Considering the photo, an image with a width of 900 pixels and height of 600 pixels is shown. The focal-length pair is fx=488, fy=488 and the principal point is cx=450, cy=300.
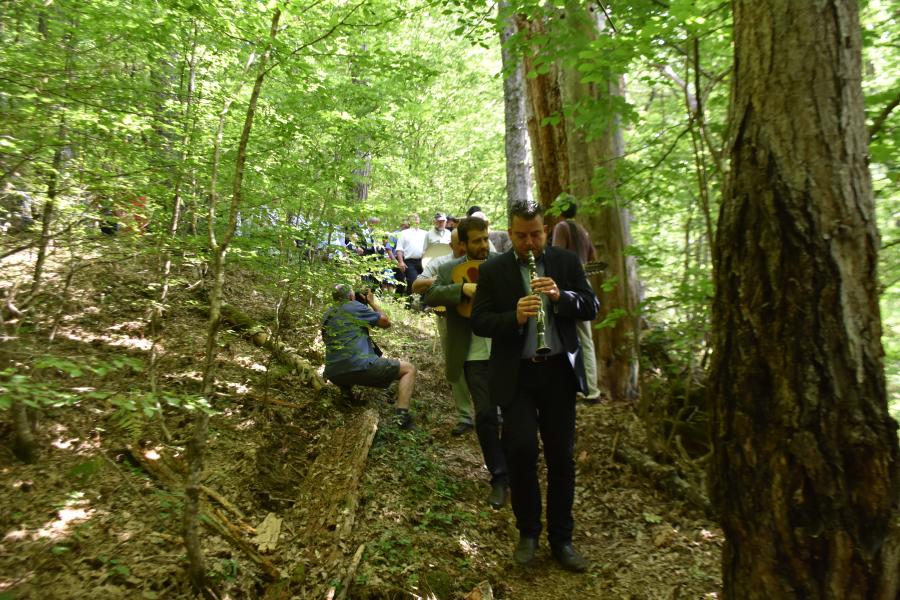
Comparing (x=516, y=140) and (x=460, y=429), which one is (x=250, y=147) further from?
(x=516, y=140)

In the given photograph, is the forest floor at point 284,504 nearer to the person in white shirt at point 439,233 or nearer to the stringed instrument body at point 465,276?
the stringed instrument body at point 465,276

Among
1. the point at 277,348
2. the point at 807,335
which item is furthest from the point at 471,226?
the point at 277,348

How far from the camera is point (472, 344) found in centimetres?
454

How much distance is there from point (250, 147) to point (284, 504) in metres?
3.35

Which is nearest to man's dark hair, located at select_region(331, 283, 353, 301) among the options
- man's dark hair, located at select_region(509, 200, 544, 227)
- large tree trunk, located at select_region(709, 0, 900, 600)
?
man's dark hair, located at select_region(509, 200, 544, 227)

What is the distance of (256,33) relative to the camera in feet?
11.7

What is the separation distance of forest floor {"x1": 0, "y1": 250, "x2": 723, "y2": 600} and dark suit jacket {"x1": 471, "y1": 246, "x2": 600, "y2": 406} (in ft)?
4.19

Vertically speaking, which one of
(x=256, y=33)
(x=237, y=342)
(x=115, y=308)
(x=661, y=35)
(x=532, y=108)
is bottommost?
(x=237, y=342)

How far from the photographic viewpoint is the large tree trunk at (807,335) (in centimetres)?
181

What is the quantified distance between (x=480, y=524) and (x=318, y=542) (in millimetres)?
1226

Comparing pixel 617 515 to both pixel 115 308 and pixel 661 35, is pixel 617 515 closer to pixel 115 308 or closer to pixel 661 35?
pixel 661 35

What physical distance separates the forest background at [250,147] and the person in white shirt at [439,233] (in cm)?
397

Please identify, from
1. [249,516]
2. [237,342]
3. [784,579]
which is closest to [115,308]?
[237,342]

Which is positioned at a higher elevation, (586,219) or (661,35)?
(661,35)
